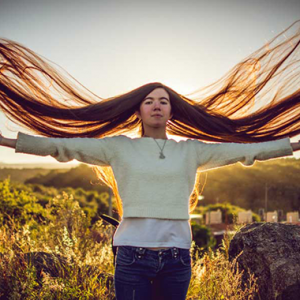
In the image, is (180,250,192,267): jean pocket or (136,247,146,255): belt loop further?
(180,250,192,267): jean pocket

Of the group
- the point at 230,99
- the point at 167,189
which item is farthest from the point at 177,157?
the point at 230,99

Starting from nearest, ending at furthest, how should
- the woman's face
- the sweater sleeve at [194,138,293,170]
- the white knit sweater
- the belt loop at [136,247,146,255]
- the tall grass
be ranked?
the belt loop at [136,247,146,255]
the white knit sweater
the sweater sleeve at [194,138,293,170]
the woman's face
the tall grass

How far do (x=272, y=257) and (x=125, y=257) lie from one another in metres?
2.65

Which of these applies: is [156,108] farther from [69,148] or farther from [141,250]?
[141,250]

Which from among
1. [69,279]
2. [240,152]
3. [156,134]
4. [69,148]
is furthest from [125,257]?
[69,279]

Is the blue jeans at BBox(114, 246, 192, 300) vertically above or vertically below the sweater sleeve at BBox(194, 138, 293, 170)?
below

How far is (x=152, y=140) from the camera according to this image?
3000 mm

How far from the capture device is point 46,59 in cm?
360

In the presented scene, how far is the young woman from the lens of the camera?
2.68 metres

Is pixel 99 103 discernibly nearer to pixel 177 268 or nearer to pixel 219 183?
pixel 177 268

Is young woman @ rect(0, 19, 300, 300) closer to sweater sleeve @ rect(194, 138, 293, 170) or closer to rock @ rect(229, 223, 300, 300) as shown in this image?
sweater sleeve @ rect(194, 138, 293, 170)

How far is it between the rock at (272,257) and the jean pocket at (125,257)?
231 cm

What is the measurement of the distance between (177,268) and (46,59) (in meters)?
2.06

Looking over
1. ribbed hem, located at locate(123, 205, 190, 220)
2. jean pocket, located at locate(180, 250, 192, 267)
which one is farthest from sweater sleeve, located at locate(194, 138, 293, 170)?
jean pocket, located at locate(180, 250, 192, 267)
